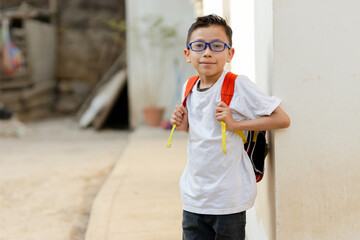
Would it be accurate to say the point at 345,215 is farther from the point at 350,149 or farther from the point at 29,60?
the point at 29,60

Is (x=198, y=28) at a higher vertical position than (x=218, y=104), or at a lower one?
higher

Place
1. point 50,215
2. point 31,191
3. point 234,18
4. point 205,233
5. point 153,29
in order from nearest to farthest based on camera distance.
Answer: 1. point 205,233
2. point 234,18
3. point 50,215
4. point 31,191
5. point 153,29

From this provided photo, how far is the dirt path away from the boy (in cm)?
144

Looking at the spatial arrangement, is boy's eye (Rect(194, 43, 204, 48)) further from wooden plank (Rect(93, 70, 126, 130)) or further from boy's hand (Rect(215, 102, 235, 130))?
wooden plank (Rect(93, 70, 126, 130))

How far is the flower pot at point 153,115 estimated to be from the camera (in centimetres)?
779

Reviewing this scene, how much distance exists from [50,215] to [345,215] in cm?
228

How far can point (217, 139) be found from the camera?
165cm

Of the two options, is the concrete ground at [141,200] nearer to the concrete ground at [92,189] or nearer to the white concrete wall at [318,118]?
the concrete ground at [92,189]

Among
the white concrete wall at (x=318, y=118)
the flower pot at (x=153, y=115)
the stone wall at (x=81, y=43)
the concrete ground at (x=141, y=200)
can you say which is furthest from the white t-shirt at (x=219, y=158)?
the stone wall at (x=81, y=43)

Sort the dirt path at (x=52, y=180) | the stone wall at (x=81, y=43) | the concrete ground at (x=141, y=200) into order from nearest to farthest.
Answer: the concrete ground at (x=141, y=200) → the dirt path at (x=52, y=180) → the stone wall at (x=81, y=43)

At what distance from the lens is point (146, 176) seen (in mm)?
4180

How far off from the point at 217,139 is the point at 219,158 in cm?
7

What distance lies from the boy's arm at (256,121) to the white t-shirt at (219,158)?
3 centimetres

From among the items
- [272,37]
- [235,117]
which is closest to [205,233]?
[235,117]
